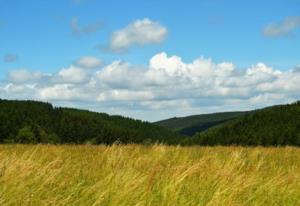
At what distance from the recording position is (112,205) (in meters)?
6.82

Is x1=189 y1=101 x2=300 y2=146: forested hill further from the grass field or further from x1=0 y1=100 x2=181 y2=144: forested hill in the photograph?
the grass field

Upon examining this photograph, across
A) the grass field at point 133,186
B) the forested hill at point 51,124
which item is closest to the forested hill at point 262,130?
the forested hill at point 51,124

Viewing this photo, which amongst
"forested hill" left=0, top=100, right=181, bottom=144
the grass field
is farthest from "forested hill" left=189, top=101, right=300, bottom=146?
the grass field

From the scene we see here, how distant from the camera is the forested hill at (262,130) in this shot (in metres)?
123

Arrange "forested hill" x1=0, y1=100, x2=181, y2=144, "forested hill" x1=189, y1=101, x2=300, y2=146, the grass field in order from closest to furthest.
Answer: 1. the grass field
2. "forested hill" x1=189, y1=101, x2=300, y2=146
3. "forested hill" x1=0, y1=100, x2=181, y2=144

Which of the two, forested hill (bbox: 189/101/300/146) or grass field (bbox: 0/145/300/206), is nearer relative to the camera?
grass field (bbox: 0/145/300/206)

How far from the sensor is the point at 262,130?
13488cm

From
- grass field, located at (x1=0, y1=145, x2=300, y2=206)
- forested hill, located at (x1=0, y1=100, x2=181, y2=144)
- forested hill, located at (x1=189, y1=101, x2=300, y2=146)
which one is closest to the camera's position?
grass field, located at (x1=0, y1=145, x2=300, y2=206)

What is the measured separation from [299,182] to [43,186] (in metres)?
4.27

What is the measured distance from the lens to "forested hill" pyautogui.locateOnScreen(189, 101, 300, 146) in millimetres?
122750

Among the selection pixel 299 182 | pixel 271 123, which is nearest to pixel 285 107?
pixel 271 123

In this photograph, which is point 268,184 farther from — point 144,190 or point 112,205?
point 112,205

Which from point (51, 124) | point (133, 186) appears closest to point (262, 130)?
point (51, 124)

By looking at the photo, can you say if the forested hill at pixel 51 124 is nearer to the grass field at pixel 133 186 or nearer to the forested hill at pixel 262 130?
the forested hill at pixel 262 130
